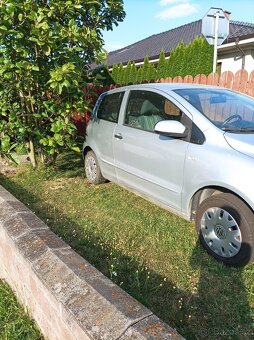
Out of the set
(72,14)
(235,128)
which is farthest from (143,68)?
(235,128)

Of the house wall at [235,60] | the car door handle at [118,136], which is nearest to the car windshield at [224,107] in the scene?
the car door handle at [118,136]

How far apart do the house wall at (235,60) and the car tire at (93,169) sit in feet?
29.3

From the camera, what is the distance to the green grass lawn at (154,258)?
2.29 meters

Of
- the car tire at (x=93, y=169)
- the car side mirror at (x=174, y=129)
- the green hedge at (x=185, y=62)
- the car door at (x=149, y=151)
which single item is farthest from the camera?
the green hedge at (x=185, y=62)

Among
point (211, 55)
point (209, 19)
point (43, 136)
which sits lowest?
point (43, 136)

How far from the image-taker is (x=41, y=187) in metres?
5.38

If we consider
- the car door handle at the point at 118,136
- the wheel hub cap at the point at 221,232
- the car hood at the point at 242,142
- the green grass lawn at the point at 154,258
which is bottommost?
the green grass lawn at the point at 154,258

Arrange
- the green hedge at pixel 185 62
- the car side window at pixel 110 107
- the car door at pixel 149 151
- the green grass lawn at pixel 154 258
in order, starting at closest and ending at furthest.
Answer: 1. the green grass lawn at pixel 154 258
2. the car door at pixel 149 151
3. the car side window at pixel 110 107
4. the green hedge at pixel 185 62

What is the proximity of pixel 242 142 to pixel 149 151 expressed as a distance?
3.71 feet

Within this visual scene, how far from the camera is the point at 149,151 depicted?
3668 millimetres

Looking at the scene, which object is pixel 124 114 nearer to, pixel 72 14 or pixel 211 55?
pixel 72 14

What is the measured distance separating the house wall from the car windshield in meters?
9.11

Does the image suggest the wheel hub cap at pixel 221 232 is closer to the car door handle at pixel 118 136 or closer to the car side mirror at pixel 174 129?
the car side mirror at pixel 174 129

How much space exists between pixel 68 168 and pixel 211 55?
8623mm
